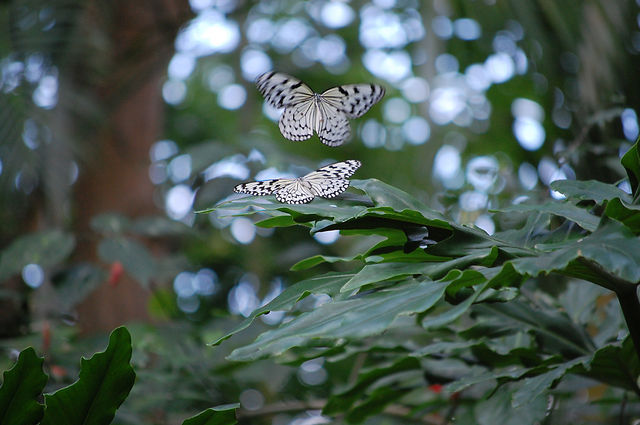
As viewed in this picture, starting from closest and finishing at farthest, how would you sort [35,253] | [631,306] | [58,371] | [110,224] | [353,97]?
[631,306] → [353,97] → [58,371] → [35,253] → [110,224]

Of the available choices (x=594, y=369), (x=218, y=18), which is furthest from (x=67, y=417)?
(x=218, y=18)

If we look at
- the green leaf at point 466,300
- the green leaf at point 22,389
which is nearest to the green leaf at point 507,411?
the green leaf at point 466,300

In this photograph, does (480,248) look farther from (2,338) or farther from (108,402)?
(2,338)

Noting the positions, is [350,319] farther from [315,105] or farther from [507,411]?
[315,105]

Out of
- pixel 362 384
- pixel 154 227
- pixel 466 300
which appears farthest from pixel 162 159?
pixel 466 300

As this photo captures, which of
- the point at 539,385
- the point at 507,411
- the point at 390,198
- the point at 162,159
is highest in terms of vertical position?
the point at 390,198

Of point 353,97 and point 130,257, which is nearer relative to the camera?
point 353,97

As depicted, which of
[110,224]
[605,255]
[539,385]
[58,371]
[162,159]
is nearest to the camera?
[605,255]
